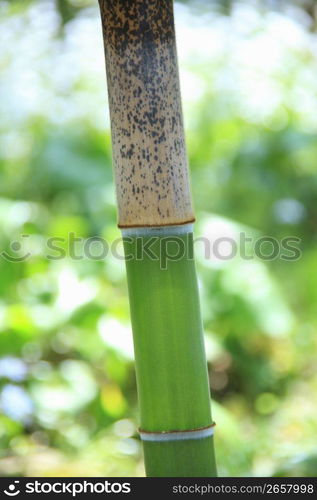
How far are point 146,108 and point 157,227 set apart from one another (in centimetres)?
12

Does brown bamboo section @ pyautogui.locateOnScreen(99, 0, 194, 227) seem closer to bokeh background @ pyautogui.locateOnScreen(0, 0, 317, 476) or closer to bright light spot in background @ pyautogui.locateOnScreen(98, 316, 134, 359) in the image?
bokeh background @ pyautogui.locateOnScreen(0, 0, 317, 476)

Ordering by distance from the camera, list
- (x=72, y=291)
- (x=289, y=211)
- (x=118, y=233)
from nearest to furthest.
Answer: (x=72, y=291), (x=118, y=233), (x=289, y=211)

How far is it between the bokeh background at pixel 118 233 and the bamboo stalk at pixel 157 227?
1.98ft

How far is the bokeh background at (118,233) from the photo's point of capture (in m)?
1.82

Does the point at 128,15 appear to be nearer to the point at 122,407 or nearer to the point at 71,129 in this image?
the point at 122,407

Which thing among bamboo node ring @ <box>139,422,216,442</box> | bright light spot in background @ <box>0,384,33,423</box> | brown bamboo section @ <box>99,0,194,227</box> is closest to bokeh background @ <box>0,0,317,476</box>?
bright light spot in background @ <box>0,384,33,423</box>

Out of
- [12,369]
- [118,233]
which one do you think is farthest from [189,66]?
[12,369]

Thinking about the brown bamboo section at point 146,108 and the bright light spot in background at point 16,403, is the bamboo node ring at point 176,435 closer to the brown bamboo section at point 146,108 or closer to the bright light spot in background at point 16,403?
the brown bamboo section at point 146,108

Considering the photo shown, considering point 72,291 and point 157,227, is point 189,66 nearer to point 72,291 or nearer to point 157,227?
point 72,291

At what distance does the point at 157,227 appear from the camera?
0.74 metres

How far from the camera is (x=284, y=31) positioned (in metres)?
3.73

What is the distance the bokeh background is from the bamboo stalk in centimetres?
60

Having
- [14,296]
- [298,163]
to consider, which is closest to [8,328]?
[14,296]

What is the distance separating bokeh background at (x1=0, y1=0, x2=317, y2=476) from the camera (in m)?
1.82
